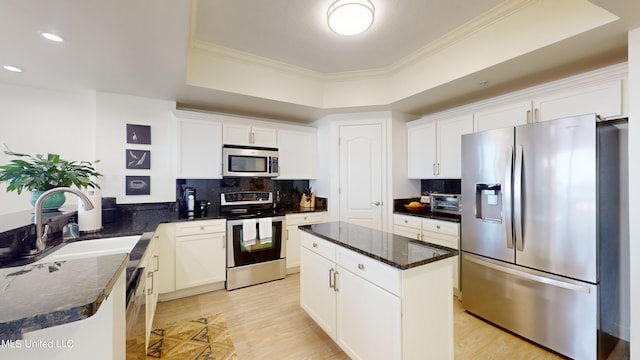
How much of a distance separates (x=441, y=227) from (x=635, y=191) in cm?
150

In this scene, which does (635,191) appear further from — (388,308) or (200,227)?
(200,227)

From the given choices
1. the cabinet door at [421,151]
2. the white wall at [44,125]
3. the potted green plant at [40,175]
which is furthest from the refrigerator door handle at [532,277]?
the white wall at [44,125]

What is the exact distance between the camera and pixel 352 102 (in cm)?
342

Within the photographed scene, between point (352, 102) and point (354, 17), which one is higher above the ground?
point (354, 17)

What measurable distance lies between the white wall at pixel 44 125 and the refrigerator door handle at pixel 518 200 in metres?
4.31

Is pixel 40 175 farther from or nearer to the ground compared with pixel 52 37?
nearer to the ground

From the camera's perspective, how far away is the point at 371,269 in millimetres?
1594

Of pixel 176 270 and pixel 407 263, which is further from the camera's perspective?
pixel 176 270

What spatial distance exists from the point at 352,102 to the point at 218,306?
289 cm

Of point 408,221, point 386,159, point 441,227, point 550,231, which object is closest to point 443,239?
point 441,227

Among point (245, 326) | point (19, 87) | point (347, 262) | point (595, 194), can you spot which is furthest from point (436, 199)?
point (19, 87)

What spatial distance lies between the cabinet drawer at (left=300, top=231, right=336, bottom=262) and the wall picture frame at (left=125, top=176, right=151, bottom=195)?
209 cm

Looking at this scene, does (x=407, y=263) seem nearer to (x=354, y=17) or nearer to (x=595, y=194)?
(x=595, y=194)

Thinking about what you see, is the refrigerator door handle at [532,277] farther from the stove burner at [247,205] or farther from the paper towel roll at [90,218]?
the paper towel roll at [90,218]
